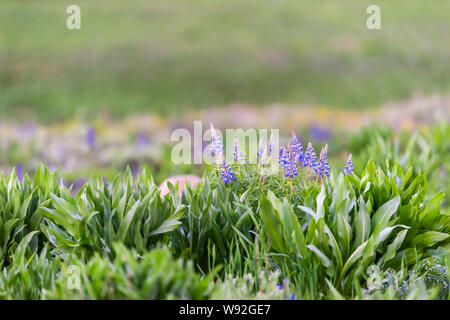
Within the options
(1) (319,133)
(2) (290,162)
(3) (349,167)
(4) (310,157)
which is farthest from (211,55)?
(2) (290,162)

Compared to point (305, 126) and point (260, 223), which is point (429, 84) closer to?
point (305, 126)

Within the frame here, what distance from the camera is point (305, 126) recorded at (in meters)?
11.9

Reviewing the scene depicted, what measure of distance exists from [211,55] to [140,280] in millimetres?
17349

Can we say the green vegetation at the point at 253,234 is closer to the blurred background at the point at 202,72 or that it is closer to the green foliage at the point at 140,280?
the green foliage at the point at 140,280

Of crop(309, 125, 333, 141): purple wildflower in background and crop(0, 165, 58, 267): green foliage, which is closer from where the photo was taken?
crop(0, 165, 58, 267): green foliage

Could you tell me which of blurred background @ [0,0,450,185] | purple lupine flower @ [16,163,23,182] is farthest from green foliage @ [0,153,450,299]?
blurred background @ [0,0,450,185]

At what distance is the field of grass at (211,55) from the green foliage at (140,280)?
12766 mm

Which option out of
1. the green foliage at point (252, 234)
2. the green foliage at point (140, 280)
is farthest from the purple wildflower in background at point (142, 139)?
the green foliage at point (140, 280)

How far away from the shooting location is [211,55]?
19531 millimetres

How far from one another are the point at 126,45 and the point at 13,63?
13.5 feet

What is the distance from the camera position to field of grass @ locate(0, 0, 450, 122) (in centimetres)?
1691

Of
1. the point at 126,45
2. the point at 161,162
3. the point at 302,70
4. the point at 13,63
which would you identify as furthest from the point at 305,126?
the point at 13,63

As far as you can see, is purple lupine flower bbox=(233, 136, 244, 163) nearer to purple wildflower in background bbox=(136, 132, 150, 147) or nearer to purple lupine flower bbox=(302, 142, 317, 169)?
purple lupine flower bbox=(302, 142, 317, 169)

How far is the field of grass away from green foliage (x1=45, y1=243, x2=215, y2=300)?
12766mm
